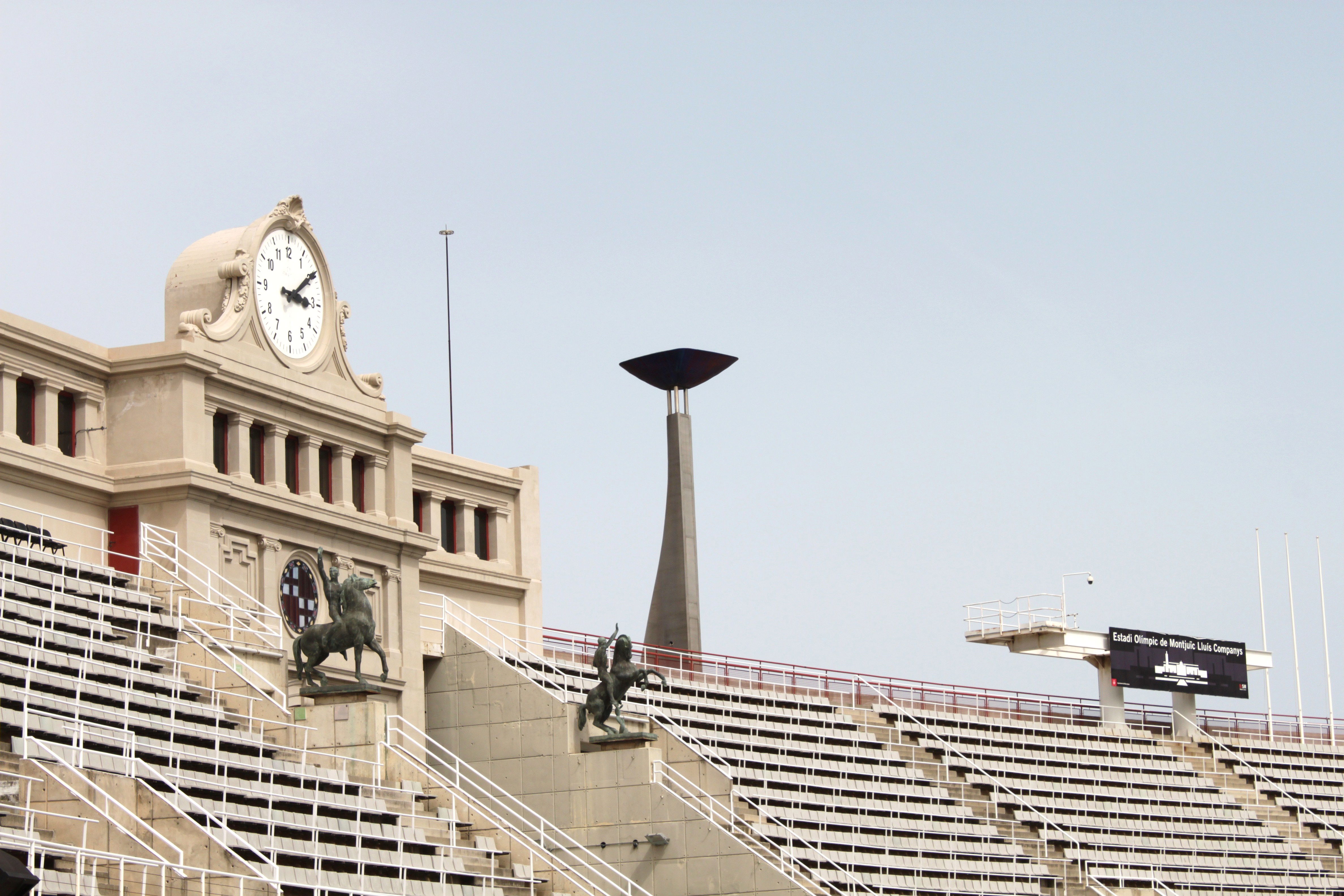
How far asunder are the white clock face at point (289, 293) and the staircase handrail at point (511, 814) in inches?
269

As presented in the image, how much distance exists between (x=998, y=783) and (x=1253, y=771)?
10.3 meters

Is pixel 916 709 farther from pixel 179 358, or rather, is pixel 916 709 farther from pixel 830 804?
pixel 179 358

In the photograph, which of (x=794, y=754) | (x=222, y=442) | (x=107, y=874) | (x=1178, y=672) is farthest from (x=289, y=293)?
(x=1178, y=672)

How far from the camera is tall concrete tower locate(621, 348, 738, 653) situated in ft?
171

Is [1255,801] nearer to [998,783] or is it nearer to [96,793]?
[998,783]

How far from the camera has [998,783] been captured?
46.6m

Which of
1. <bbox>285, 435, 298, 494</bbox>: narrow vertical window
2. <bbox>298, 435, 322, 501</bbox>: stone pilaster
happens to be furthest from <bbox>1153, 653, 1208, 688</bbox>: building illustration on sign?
<bbox>285, 435, 298, 494</bbox>: narrow vertical window

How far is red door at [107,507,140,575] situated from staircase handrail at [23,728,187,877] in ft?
34.7

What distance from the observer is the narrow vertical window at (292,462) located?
134 ft

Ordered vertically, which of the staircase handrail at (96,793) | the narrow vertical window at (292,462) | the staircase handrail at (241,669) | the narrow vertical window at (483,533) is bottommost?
the staircase handrail at (96,793)

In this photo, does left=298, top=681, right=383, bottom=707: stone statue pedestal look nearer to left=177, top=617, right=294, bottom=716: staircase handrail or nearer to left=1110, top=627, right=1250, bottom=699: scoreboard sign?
left=177, top=617, right=294, bottom=716: staircase handrail

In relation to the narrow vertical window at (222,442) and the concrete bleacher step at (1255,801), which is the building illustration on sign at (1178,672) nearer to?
the concrete bleacher step at (1255,801)

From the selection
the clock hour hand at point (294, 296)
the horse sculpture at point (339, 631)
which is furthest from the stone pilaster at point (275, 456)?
the horse sculpture at point (339, 631)

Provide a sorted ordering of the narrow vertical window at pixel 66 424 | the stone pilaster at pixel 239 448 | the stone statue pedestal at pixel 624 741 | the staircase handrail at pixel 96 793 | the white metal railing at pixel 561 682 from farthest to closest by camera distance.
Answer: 1. the stone pilaster at pixel 239 448
2. the stone statue pedestal at pixel 624 741
3. the white metal railing at pixel 561 682
4. the narrow vertical window at pixel 66 424
5. the staircase handrail at pixel 96 793
